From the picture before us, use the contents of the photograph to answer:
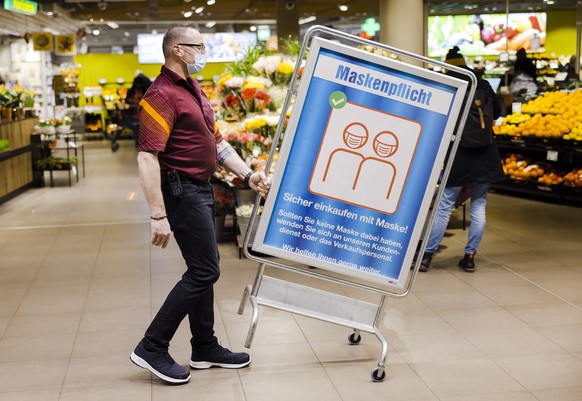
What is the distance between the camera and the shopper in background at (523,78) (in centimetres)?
1146

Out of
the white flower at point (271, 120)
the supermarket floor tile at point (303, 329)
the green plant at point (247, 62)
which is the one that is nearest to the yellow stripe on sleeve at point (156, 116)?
the supermarket floor tile at point (303, 329)

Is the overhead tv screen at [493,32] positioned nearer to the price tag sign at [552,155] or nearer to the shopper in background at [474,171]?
the price tag sign at [552,155]

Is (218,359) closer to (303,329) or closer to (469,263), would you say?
(303,329)

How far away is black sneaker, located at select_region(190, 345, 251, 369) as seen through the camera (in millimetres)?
3938

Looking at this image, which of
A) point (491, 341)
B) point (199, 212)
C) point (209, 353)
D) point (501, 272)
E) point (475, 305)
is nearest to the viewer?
point (199, 212)

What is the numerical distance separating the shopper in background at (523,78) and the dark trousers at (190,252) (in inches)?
340

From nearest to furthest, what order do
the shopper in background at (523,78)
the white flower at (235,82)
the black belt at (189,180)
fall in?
the black belt at (189,180), the white flower at (235,82), the shopper in background at (523,78)

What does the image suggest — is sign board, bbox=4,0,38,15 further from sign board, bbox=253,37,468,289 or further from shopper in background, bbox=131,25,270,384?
sign board, bbox=253,37,468,289

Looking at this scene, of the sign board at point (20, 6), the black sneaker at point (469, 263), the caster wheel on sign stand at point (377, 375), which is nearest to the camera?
the caster wheel on sign stand at point (377, 375)

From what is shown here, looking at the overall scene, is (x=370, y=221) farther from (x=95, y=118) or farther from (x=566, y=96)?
(x=95, y=118)

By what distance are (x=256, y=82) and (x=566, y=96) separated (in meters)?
4.71

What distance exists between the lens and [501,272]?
5.92 metres

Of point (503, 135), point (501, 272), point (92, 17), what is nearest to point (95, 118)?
point (92, 17)

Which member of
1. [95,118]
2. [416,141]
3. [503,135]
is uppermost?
[416,141]
